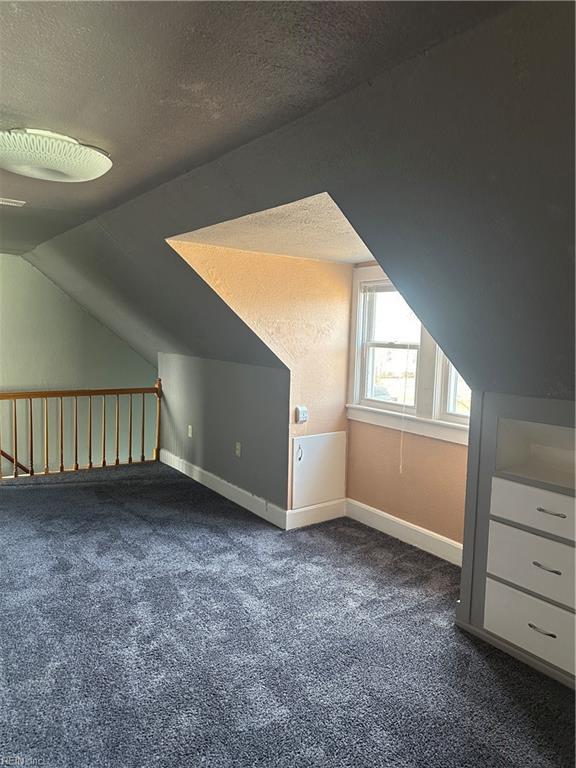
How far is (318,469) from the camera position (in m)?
4.14

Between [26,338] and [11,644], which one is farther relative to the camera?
[26,338]

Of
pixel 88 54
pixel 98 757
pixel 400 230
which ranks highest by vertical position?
pixel 88 54

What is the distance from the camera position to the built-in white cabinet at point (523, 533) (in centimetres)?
233

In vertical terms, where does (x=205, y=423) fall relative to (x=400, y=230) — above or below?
below

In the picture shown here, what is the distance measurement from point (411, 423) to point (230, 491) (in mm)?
1776

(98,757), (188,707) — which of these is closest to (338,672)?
(188,707)

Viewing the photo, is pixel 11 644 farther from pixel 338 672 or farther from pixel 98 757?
pixel 338 672

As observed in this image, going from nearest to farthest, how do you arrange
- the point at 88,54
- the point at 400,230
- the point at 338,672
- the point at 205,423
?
the point at 88,54
the point at 400,230
the point at 338,672
the point at 205,423

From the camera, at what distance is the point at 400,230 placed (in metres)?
2.09

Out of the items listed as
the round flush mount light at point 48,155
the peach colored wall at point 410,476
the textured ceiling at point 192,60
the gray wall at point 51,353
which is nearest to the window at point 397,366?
the peach colored wall at point 410,476

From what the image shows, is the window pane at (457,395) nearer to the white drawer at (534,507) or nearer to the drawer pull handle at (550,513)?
the white drawer at (534,507)

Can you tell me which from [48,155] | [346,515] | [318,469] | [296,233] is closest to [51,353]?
[318,469]

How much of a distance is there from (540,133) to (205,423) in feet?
13.3

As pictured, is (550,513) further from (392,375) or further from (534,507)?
(392,375)
